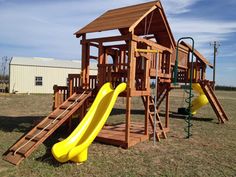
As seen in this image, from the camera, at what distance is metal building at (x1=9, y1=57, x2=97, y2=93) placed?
99.8 ft

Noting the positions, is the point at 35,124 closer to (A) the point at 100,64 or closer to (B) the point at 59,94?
(B) the point at 59,94

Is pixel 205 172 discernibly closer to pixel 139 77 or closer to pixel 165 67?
pixel 139 77

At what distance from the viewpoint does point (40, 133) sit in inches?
273

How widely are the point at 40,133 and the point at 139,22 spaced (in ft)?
14.5

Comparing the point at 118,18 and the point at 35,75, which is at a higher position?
the point at 118,18

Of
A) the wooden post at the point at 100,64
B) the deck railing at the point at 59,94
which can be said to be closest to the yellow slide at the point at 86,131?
the wooden post at the point at 100,64

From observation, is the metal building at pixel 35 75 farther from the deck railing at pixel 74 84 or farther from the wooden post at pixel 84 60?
the wooden post at pixel 84 60

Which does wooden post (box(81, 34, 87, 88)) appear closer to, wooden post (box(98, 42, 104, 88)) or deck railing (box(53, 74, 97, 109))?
deck railing (box(53, 74, 97, 109))

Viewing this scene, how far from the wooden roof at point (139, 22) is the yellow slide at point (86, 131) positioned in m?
1.86

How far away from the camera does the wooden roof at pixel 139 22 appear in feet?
27.4

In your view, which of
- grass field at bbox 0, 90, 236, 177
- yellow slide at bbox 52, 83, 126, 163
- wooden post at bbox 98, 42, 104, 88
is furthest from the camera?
wooden post at bbox 98, 42, 104, 88

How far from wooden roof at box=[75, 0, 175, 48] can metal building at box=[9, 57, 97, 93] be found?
22.5m

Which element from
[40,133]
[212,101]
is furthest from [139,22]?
[212,101]

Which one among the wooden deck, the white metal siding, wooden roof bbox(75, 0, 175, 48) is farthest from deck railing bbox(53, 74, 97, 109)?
the white metal siding
